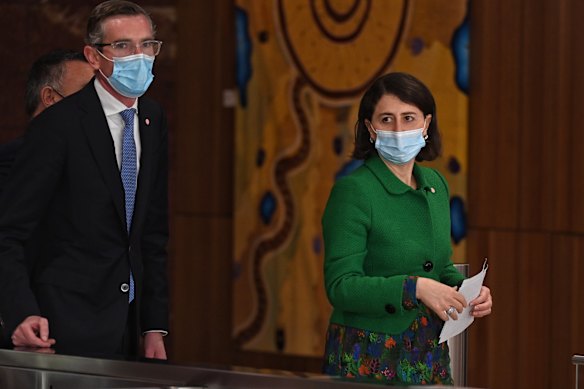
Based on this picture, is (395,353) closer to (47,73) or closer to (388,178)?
(388,178)

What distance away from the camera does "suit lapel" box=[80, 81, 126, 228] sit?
307 centimetres

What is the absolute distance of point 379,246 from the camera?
3.06 meters

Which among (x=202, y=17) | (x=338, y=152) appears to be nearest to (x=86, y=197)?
(x=338, y=152)

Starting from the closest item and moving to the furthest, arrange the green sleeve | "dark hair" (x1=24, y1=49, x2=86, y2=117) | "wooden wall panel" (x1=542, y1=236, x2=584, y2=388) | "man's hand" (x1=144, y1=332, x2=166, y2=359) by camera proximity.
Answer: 1. the green sleeve
2. "man's hand" (x1=144, y1=332, x2=166, y2=359)
3. "dark hair" (x1=24, y1=49, x2=86, y2=117)
4. "wooden wall panel" (x1=542, y1=236, x2=584, y2=388)

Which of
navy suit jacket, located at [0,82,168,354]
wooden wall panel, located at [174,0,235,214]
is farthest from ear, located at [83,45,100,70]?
wooden wall panel, located at [174,0,235,214]

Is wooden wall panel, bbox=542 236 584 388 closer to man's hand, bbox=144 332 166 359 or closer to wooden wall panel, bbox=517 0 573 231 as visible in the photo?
wooden wall panel, bbox=517 0 573 231

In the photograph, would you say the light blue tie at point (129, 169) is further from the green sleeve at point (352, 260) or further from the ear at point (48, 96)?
the ear at point (48, 96)

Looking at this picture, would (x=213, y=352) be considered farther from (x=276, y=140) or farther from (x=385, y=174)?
(x=385, y=174)

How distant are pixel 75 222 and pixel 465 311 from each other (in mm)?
949

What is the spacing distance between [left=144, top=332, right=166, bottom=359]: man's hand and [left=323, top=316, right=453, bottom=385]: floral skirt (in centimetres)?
46

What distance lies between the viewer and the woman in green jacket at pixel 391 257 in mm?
2971

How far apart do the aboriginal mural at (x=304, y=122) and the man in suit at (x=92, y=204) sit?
3.13 m

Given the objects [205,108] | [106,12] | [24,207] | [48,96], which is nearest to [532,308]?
[205,108]

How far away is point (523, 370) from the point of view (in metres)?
5.96
